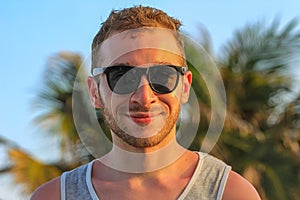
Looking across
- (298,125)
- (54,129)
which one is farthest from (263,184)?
(54,129)

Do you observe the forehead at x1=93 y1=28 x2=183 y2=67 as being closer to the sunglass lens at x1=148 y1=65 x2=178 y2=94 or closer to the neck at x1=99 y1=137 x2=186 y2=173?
the sunglass lens at x1=148 y1=65 x2=178 y2=94

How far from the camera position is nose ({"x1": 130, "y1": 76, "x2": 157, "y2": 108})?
1872 millimetres

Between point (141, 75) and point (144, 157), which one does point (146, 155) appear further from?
point (141, 75)

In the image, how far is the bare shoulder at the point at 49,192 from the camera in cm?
202

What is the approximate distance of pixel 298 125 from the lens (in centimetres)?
1023

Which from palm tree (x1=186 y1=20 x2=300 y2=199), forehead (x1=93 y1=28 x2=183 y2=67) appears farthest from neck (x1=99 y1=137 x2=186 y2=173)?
palm tree (x1=186 y1=20 x2=300 y2=199)

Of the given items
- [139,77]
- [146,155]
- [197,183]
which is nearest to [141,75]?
[139,77]

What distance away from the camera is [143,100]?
1.88 metres

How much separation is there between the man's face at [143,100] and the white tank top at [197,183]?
0.52ft

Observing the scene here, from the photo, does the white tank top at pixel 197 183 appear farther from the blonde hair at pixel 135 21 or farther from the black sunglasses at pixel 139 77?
the blonde hair at pixel 135 21

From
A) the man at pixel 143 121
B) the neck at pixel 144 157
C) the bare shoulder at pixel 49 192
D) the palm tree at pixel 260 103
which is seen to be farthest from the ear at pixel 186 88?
the palm tree at pixel 260 103

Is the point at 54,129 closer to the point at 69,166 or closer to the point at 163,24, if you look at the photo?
the point at 69,166

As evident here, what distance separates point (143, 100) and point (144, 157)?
0.21 meters

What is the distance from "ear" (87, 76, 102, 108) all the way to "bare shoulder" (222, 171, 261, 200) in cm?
46
